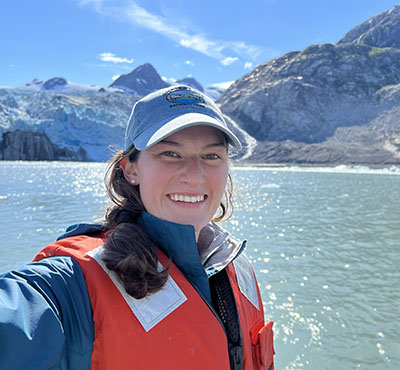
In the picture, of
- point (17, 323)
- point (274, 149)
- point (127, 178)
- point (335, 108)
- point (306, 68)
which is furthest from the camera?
point (306, 68)

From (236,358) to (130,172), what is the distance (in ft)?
3.67

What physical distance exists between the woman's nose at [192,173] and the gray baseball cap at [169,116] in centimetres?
21

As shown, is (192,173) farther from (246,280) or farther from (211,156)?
(246,280)

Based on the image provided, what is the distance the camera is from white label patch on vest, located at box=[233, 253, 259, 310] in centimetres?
190

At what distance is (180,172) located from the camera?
1608 mm

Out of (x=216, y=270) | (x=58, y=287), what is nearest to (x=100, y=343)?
(x=58, y=287)

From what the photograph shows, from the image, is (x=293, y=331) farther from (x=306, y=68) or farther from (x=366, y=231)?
(x=306, y=68)

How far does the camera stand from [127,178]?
179 cm

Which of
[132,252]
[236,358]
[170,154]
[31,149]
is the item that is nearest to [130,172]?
[170,154]

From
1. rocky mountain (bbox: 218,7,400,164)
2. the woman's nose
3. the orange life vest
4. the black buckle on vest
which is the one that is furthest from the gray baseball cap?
rocky mountain (bbox: 218,7,400,164)

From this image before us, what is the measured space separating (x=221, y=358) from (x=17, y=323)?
88 centimetres

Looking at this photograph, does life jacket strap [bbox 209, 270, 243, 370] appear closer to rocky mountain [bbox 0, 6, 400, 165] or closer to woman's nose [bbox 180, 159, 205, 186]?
woman's nose [bbox 180, 159, 205, 186]

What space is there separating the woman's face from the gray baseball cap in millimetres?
69

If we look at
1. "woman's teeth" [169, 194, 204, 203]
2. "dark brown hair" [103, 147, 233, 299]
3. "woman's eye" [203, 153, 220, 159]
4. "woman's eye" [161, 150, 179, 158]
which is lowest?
"dark brown hair" [103, 147, 233, 299]
